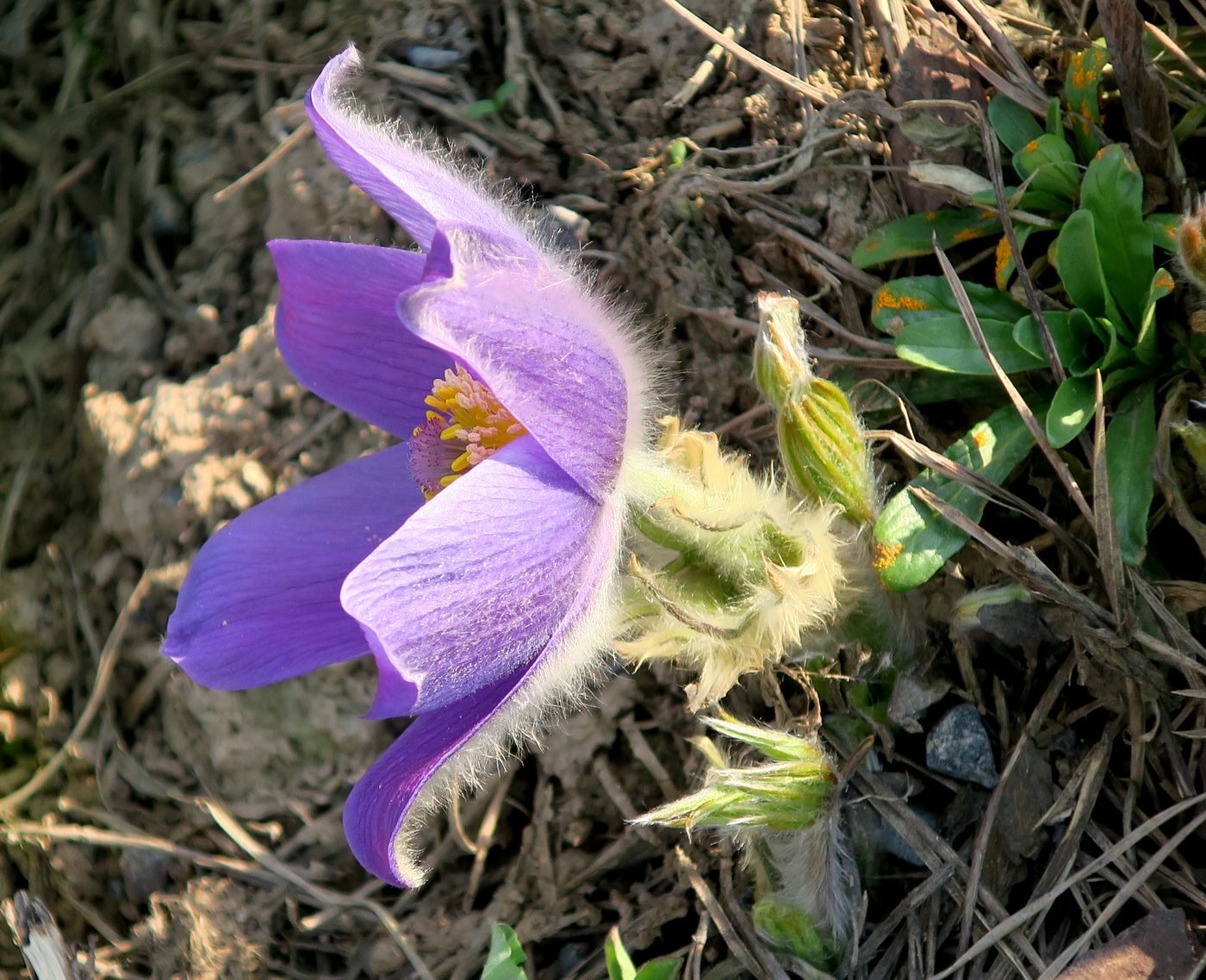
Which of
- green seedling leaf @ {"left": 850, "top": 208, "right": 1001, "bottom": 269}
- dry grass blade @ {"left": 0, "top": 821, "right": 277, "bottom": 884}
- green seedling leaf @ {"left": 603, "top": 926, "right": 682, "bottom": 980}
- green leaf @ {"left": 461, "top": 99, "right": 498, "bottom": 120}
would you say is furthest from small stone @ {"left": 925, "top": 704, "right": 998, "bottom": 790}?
green leaf @ {"left": 461, "top": 99, "right": 498, "bottom": 120}

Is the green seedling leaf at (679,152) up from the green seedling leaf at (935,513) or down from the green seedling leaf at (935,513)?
up

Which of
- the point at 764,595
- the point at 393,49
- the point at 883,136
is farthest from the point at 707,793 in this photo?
the point at 393,49

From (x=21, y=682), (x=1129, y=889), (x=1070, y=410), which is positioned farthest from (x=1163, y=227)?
(x=21, y=682)

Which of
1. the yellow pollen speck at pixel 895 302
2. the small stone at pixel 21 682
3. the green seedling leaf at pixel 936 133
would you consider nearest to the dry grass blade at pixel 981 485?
the yellow pollen speck at pixel 895 302

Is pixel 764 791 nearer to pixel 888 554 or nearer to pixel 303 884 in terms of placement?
pixel 888 554

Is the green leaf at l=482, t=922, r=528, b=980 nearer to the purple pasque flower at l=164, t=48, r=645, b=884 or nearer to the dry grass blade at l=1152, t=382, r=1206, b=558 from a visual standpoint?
the purple pasque flower at l=164, t=48, r=645, b=884

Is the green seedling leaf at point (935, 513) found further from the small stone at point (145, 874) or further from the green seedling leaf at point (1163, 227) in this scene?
the small stone at point (145, 874)
